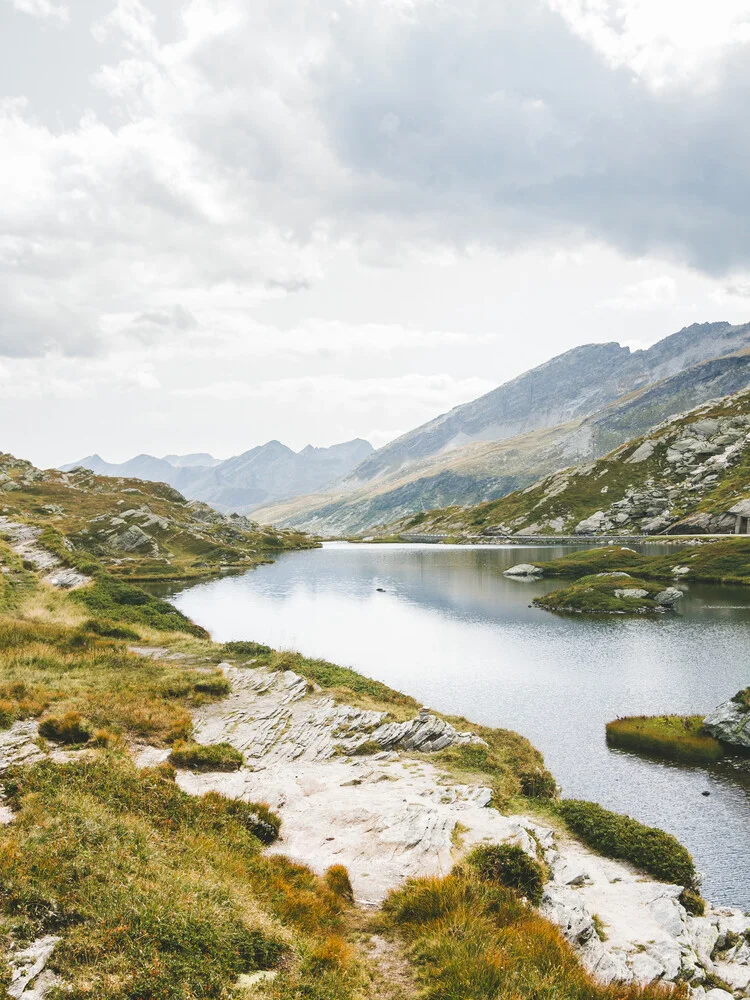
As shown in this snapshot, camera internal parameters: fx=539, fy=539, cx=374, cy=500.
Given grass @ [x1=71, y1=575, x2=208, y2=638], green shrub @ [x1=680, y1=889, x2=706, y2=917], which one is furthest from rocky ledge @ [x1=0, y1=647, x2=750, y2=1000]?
grass @ [x1=71, y1=575, x2=208, y2=638]

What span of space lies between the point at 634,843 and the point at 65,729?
2638cm

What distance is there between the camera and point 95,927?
1138 centimetres

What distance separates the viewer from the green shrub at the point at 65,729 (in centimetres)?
2544

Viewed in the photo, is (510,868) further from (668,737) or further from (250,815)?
(668,737)

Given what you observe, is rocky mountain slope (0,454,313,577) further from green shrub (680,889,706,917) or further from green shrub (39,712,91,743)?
green shrub (680,889,706,917)

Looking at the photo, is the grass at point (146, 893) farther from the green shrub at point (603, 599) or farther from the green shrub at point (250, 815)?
A: the green shrub at point (603, 599)

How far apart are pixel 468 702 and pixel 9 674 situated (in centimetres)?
3438

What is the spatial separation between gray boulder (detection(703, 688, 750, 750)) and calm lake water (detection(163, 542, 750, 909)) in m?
2.63

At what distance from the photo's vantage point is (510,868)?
1814 cm

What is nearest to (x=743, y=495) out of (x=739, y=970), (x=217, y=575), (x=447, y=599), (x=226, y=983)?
(x=447, y=599)

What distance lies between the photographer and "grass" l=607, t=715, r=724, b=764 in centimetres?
3569

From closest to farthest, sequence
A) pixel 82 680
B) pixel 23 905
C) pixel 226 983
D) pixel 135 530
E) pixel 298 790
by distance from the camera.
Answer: pixel 226 983
pixel 23 905
pixel 298 790
pixel 82 680
pixel 135 530

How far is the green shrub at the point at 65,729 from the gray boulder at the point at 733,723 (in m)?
39.3

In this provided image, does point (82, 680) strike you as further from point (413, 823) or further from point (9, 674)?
point (413, 823)
